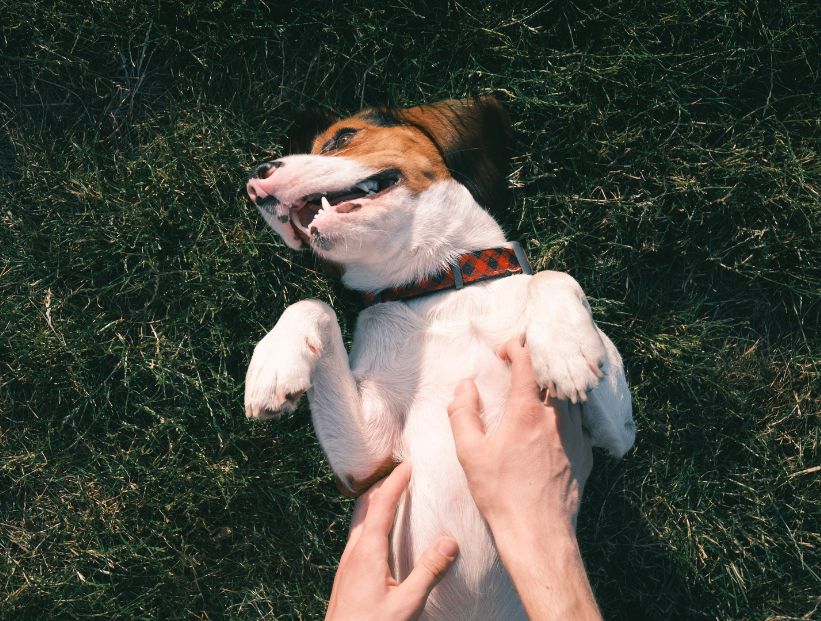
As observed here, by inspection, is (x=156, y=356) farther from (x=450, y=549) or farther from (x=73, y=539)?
(x=450, y=549)

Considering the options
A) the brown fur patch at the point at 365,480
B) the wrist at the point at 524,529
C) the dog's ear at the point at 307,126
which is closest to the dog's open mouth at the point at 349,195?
the dog's ear at the point at 307,126

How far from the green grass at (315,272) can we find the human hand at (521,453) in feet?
3.63

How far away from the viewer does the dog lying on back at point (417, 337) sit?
259cm

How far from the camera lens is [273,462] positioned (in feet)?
12.5

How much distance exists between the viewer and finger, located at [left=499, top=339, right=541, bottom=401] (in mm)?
2666

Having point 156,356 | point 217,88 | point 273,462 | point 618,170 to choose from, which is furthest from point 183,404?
Answer: point 618,170

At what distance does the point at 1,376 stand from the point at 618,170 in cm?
379

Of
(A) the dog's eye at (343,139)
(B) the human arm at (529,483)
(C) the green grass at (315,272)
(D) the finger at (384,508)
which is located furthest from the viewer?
(C) the green grass at (315,272)

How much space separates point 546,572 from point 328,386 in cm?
114

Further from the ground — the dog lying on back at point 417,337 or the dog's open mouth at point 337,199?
the dog's open mouth at point 337,199

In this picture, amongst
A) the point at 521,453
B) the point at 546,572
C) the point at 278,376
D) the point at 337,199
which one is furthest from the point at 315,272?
the point at 546,572

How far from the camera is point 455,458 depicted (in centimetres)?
275

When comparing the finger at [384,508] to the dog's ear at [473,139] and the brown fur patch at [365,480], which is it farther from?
the dog's ear at [473,139]

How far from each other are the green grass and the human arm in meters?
1.12
